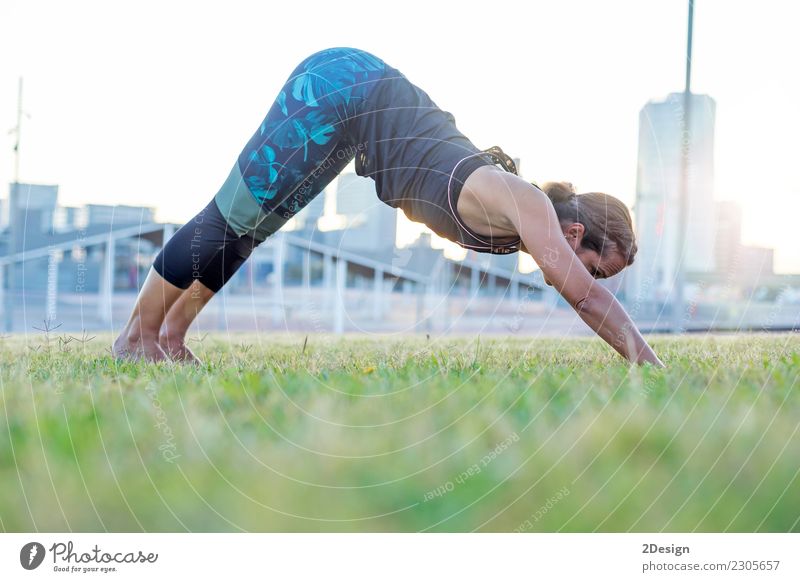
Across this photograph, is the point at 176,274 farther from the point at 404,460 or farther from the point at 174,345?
the point at 404,460

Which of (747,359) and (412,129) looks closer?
(747,359)

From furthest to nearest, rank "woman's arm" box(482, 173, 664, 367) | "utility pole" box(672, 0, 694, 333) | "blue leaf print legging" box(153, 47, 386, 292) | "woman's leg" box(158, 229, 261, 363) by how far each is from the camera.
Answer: "utility pole" box(672, 0, 694, 333)
"woman's leg" box(158, 229, 261, 363)
"blue leaf print legging" box(153, 47, 386, 292)
"woman's arm" box(482, 173, 664, 367)

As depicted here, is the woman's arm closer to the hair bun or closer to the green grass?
the hair bun

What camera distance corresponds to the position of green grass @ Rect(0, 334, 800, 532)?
3.11 ft

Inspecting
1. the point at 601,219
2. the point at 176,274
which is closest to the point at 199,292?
the point at 176,274

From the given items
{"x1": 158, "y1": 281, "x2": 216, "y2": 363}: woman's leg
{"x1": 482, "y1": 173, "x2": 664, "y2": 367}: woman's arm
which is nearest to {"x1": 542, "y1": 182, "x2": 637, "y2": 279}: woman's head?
{"x1": 482, "y1": 173, "x2": 664, "y2": 367}: woman's arm

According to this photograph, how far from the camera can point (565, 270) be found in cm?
197

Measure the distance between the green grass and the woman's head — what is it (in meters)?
0.91

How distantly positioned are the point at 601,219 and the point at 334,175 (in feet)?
3.10

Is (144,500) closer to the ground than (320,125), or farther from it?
closer to the ground

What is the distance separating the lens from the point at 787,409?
4.30 ft
